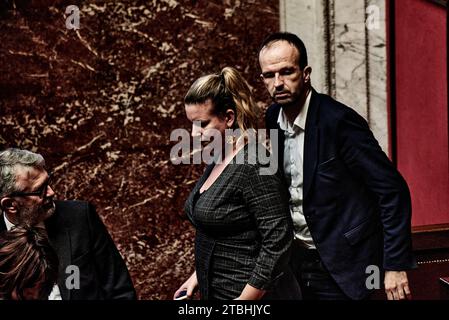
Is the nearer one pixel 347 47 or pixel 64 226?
pixel 64 226

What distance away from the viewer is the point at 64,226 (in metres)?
2.16

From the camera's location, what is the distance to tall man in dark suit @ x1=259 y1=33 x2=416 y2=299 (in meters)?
2.22

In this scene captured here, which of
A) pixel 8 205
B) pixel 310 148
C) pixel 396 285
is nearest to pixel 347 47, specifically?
pixel 310 148

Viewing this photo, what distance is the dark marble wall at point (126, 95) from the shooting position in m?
3.06

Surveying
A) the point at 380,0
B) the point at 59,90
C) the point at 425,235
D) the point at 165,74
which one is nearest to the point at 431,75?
the point at 380,0

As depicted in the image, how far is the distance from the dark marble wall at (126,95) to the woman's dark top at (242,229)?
1048 mm

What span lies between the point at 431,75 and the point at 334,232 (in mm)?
1410

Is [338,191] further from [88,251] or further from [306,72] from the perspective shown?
[88,251]

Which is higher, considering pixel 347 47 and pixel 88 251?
Answer: pixel 347 47

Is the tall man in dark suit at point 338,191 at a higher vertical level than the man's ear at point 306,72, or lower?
lower

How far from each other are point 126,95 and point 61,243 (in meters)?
1.17

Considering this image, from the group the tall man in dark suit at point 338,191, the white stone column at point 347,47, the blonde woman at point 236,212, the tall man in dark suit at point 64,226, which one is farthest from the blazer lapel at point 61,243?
the white stone column at point 347,47

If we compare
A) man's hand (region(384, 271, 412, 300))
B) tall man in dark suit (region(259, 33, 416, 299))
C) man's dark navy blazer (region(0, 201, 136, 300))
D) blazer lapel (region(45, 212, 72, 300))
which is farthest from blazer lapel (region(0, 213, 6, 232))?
man's hand (region(384, 271, 412, 300))

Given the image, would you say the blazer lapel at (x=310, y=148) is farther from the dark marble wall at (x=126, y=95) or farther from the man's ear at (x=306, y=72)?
the dark marble wall at (x=126, y=95)
